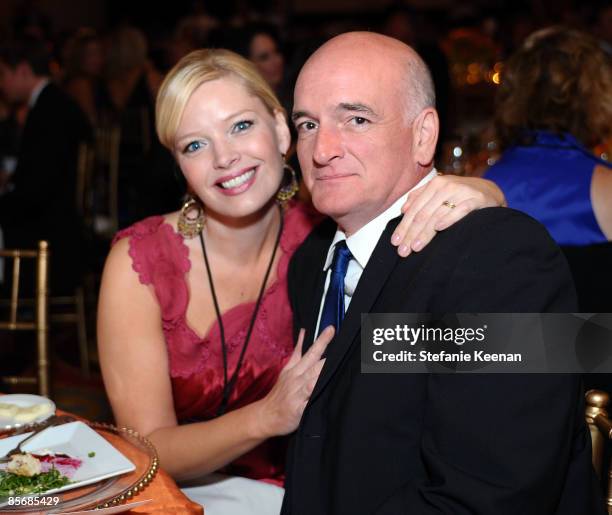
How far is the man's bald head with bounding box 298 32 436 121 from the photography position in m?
1.47

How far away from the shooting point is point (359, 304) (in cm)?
141

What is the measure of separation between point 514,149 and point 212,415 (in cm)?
160

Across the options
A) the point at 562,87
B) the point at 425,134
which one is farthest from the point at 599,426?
the point at 562,87

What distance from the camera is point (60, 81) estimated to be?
7395 millimetres

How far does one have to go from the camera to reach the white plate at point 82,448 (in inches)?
49.9

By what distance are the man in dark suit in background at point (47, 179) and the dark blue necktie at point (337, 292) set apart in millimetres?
2983

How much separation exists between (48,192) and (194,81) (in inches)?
108

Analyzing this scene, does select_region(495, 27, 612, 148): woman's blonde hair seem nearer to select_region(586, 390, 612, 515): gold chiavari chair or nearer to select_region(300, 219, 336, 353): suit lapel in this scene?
select_region(300, 219, 336, 353): suit lapel

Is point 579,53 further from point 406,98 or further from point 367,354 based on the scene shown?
point 367,354

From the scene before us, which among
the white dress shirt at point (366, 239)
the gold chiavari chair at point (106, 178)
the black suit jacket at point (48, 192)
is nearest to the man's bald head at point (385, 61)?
the white dress shirt at point (366, 239)

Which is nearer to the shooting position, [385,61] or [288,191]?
[385,61]

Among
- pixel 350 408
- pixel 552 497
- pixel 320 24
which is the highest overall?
pixel 320 24

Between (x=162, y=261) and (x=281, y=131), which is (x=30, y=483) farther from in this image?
(x=281, y=131)

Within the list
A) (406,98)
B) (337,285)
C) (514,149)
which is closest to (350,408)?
(337,285)
